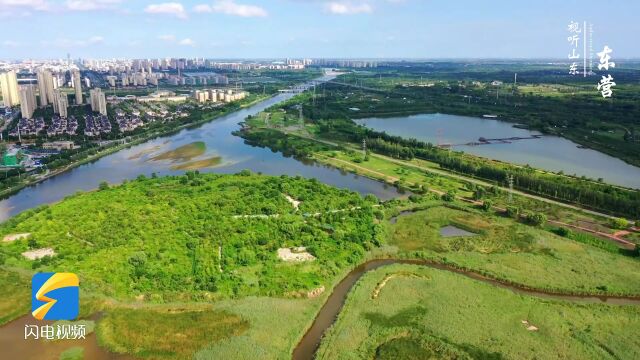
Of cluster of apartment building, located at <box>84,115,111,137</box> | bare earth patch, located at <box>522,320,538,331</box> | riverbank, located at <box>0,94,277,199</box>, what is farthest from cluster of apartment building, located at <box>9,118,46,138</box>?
bare earth patch, located at <box>522,320,538,331</box>

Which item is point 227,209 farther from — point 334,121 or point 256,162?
point 334,121

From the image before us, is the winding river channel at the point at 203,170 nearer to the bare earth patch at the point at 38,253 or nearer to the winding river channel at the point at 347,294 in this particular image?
the winding river channel at the point at 347,294

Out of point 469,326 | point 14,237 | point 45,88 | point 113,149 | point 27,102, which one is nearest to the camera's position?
point 469,326

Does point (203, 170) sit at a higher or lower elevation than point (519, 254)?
higher

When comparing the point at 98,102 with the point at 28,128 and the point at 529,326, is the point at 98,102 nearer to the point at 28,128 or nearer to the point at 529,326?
the point at 28,128

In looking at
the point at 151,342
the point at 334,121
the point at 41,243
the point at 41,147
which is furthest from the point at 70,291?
the point at 334,121

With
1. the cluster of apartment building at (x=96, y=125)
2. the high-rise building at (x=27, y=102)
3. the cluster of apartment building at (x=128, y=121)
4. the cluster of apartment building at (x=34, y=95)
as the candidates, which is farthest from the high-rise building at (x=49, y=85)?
the cluster of apartment building at (x=128, y=121)

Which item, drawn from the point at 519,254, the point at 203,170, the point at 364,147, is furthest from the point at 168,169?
the point at 519,254
